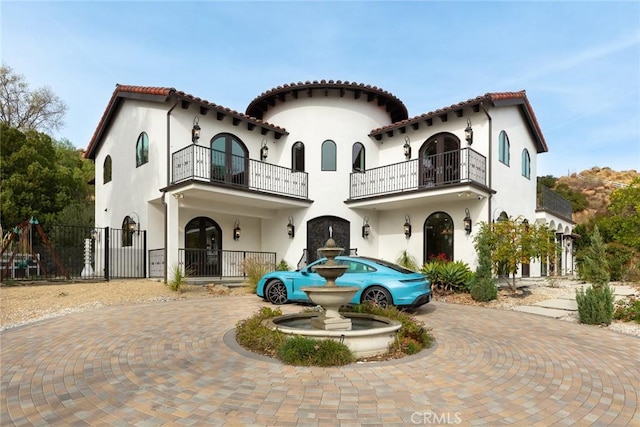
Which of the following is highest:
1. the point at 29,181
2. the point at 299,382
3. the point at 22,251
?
the point at 29,181

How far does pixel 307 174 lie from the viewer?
1595cm

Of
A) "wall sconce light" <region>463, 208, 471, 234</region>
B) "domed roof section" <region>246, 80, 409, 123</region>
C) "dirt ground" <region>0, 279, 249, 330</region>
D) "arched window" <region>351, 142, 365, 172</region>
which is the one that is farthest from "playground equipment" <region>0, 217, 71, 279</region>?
"wall sconce light" <region>463, 208, 471, 234</region>

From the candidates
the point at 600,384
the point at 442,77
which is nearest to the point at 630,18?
the point at 442,77

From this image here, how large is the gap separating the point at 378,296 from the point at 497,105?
354 inches

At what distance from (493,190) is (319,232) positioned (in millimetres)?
6757

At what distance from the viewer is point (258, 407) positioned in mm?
3680

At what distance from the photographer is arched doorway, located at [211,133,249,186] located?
1430cm

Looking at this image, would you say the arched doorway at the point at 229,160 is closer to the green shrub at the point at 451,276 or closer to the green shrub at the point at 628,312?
the green shrub at the point at 451,276

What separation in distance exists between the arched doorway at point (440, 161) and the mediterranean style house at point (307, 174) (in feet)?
0.16

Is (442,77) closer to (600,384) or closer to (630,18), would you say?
(630,18)

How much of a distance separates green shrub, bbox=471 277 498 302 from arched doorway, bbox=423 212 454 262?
2.62m

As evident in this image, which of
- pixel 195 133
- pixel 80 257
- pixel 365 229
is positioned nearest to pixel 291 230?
pixel 365 229

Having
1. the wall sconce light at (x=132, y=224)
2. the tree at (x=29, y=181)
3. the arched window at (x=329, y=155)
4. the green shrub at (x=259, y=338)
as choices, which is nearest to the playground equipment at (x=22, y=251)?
the wall sconce light at (x=132, y=224)

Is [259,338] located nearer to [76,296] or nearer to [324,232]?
[76,296]
